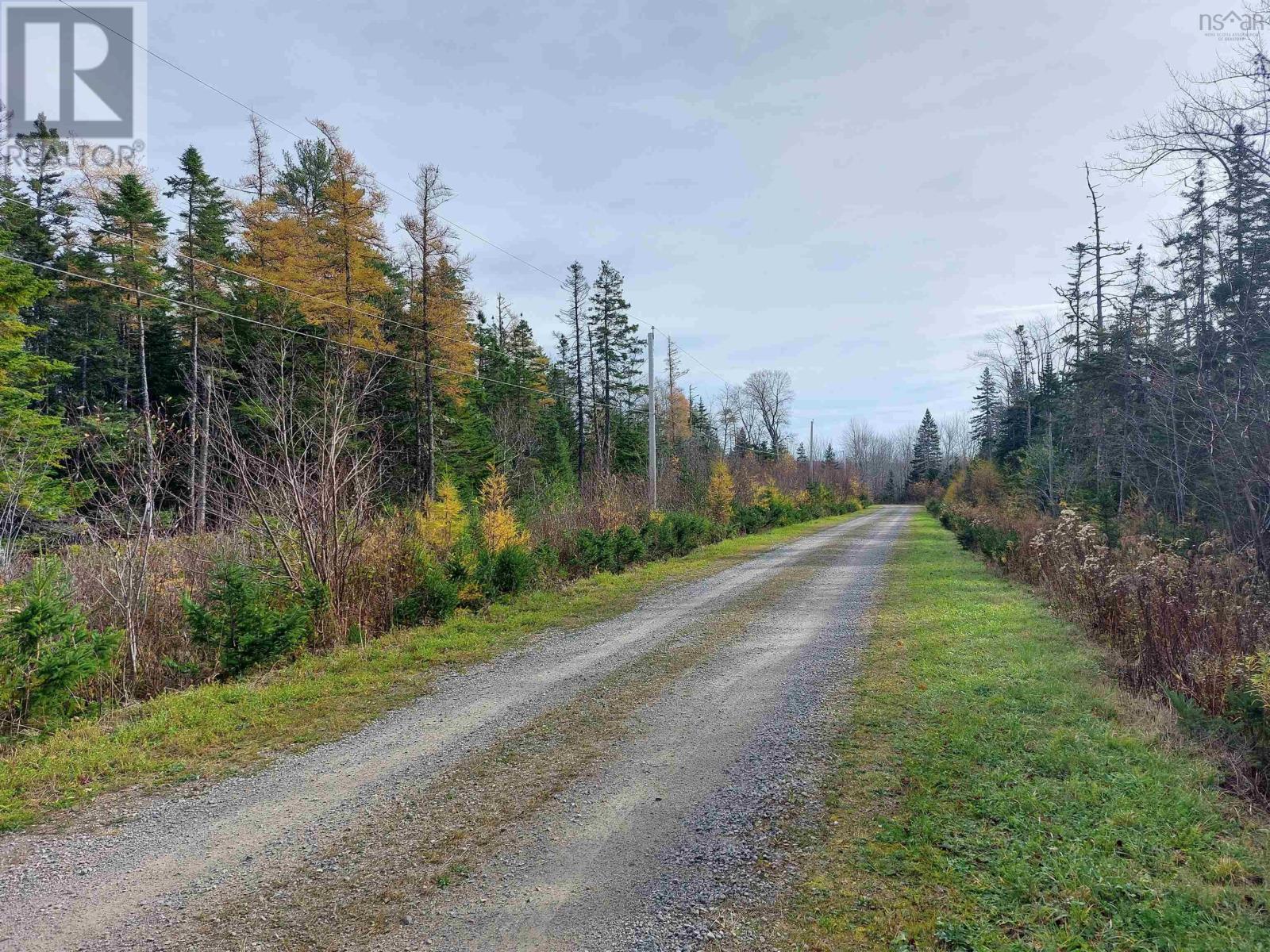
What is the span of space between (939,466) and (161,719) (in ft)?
279

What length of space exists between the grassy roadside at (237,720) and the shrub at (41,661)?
296mm

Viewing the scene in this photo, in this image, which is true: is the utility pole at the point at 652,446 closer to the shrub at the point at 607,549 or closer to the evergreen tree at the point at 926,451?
the shrub at the point at 607,549

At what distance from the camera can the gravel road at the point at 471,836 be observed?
2.62 metres

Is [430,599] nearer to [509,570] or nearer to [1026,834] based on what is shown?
[509,570]

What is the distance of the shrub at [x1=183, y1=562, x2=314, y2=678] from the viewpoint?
6.29 meters

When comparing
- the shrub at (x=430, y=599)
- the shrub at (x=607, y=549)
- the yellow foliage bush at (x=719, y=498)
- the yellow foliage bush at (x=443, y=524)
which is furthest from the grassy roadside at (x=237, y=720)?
the yellow foliage bush at (x=719, y=498)

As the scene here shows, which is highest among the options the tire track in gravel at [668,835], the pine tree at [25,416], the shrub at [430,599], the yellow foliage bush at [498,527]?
the pine tree at [25,416]

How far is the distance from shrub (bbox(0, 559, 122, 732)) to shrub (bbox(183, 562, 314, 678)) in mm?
1081

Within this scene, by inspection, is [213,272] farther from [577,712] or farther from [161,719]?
[577,712]

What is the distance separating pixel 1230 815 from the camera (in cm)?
332

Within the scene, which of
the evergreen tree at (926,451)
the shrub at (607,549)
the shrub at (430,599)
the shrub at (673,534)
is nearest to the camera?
the shrub at (430,599)

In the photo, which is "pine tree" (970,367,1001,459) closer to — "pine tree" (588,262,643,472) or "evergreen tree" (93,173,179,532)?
"pine tree" (588,262,643,472)

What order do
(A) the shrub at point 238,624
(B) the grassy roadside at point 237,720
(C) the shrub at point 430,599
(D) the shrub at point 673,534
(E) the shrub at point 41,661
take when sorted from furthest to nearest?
(D) the shrub at point 673,534
(C) the shrub at point 430,599
(A) the shrub at point 238,624
(E) the shrub at point 41,661
(B) the grassy roadside at point 237,720

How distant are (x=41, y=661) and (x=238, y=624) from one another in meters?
1.70
